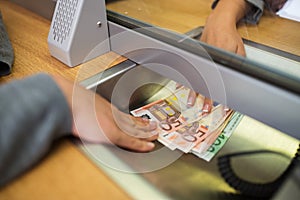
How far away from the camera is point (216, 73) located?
0.60 meters

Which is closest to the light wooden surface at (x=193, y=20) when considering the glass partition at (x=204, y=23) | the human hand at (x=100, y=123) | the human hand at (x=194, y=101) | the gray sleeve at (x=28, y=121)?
the glass partition at (x=204, y=23)

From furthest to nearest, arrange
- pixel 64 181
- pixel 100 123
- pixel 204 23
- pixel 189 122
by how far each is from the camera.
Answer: pixel 204 23 → pixel 189 122 → pixel 100 123 → pixel 64 181

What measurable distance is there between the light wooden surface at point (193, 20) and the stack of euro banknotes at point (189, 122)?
228 millimetres

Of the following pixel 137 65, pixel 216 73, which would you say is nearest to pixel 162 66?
pixel 137 65

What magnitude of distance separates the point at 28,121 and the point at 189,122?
1.40 ft

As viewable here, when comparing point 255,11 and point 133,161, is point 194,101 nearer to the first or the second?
point 133,161

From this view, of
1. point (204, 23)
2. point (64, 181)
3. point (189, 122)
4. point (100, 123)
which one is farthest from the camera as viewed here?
point (204, 23)

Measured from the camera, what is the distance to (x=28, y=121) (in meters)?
0.43

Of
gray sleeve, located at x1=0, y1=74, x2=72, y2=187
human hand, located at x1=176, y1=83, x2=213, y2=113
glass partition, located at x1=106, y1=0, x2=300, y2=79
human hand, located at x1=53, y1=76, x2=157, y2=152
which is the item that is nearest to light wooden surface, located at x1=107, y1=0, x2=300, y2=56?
glass partition, located at x1=106, y1=0, x2=300, y2=79

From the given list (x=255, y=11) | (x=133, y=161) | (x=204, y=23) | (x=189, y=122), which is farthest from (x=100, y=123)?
(x=255, y=11)

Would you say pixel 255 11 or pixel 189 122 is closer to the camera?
pixel 189 122

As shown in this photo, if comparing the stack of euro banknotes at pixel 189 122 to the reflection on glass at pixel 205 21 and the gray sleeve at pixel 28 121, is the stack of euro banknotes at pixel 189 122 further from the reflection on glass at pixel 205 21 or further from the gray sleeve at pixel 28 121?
the gray sleeve at pixel 28 121

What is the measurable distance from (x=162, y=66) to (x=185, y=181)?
0.32 metres

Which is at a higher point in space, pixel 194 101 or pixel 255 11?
pixel 255 11
